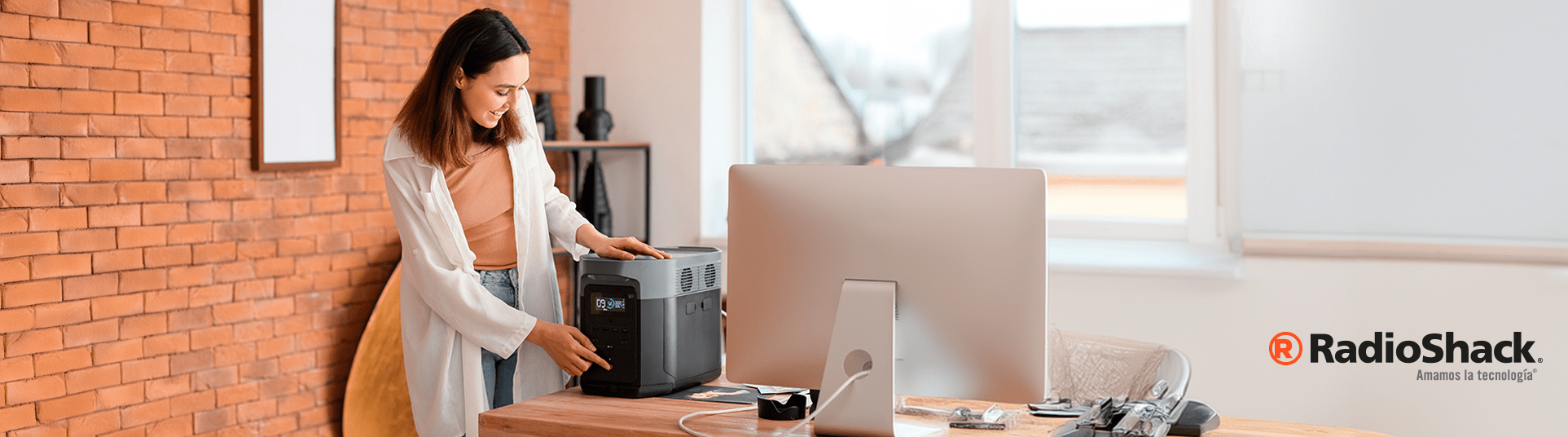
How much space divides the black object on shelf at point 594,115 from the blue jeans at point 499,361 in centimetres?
188

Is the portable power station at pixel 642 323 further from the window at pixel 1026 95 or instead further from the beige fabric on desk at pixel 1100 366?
the window at pixel 1026 95

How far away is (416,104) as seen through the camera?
2201 mm

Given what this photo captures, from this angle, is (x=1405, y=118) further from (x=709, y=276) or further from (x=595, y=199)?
(x=595, y=199)

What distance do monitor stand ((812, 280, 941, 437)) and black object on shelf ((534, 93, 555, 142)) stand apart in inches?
100

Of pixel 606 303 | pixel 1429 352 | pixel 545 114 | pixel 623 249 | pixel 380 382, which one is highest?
pixel 545 114

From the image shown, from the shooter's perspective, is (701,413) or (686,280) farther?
(686,280)

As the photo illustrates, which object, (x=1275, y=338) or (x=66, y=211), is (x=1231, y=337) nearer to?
(x=1275, y=338)

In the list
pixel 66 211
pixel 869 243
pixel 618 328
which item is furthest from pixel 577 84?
pixel 869 243

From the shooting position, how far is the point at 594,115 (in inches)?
163

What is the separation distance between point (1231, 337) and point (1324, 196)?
1.67 feet

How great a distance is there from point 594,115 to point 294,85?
1.14 meters

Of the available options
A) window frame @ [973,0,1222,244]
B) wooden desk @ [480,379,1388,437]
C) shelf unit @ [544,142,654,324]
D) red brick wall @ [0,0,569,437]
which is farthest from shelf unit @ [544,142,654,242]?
wooden desk @ [480,379,1388,437]

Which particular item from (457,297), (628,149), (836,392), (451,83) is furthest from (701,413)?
(628,149)

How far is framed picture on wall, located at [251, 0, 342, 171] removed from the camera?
10.4 ft
